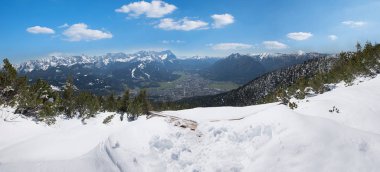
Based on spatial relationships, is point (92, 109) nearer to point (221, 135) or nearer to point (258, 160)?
point (221, 135)

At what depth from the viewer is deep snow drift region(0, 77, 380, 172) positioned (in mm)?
14148

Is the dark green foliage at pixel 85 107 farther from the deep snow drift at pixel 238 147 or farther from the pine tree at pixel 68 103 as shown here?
the deep snow drift at pixel 238 147

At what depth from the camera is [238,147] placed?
16375mm

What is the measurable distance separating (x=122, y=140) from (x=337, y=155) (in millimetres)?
10591

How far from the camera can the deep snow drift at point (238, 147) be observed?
14148 mm

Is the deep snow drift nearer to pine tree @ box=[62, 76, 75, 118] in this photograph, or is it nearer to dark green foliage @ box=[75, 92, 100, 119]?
dark green foliage @ box=[75, 92, 100, 119]

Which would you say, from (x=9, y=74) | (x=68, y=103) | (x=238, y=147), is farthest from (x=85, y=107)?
(x=238, y=147)

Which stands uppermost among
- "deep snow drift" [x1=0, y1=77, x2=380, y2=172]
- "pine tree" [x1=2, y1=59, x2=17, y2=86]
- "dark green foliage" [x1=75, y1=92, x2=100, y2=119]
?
"pine tree" [x1=2, y1=59, x2=17, y2=86]

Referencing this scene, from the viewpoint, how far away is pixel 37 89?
142 feet

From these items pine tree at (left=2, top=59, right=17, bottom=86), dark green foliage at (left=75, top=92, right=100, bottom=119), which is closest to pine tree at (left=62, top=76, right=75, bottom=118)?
dark green foliage at (left=75, top=92, right=100, bottom=119)

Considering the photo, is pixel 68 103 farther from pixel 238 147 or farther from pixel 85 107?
pixel 238 147

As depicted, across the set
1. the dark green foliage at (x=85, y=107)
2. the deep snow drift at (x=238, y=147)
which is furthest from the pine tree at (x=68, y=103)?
the deep snow drift at (x=238, y=147)

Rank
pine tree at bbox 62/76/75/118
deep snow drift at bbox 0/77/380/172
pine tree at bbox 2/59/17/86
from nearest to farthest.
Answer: deep snow drift at bbox 0/77/380/172
pine tree at bbox 2/59/17/86
pine tree at bbox 62/76/75/118

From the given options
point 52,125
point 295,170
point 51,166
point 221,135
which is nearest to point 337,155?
point 295,170
